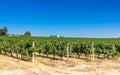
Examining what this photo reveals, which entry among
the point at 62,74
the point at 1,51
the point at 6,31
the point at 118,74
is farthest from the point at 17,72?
the point at 6,31

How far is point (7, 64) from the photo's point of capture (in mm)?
13828

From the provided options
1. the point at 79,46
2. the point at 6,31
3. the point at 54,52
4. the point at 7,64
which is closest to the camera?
the point at 7,64

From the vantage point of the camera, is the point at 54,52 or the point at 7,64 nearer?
the point at 7,64

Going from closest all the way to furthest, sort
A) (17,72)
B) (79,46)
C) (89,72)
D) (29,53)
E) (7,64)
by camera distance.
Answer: (17,72) → (89,72) → (7,64) → (29,53) → (79,46)

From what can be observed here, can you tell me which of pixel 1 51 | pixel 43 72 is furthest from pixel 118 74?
pixel 1 51

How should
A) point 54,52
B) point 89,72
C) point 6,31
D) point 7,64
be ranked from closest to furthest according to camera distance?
point 89,72, point 7,64, point 54,52, point 6,31

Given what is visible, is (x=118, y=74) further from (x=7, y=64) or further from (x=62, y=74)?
(x=7, y=64)

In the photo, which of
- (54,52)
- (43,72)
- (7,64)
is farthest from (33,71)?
(54,52)

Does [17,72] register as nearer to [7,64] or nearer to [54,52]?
[7,64]

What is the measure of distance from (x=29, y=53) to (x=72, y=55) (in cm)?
539

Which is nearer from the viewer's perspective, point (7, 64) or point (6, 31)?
point (7, 64)

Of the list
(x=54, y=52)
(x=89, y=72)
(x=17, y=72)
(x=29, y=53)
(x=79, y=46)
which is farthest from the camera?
(x=79, y=46)

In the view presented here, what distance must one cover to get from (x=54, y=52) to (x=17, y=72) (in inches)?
302

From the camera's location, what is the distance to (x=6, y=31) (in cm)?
8694
